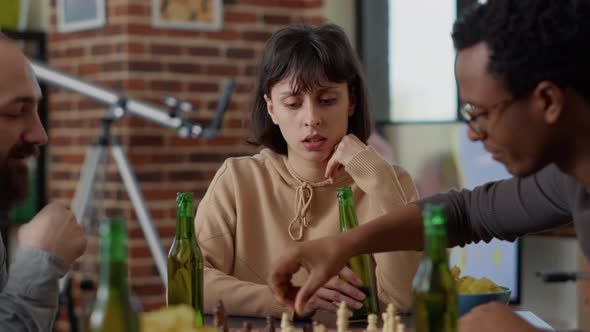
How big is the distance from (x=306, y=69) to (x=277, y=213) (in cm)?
35

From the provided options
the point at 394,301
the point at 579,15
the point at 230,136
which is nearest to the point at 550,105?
the point at 579,15

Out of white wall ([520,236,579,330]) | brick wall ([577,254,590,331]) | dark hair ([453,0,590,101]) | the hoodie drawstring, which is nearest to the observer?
dark hair ([453,0,590,101])

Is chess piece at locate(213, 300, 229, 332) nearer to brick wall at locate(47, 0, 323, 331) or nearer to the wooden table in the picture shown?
the wooden table

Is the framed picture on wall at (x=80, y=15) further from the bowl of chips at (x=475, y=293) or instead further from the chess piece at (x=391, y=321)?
the chess piece at (x=391, y=321)

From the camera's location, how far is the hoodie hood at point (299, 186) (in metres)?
2.19

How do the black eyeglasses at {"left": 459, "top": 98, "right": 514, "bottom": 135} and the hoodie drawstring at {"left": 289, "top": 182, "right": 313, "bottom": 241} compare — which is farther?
the hoodie drawstring at {"left": 289, "top": 182, "right": 313, "bottom": 241}

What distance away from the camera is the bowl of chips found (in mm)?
1520

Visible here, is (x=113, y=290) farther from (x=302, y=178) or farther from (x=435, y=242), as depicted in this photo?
(x=302, y=178)

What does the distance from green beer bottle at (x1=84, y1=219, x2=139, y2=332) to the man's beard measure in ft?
2.29

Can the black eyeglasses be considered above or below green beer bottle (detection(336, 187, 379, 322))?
above

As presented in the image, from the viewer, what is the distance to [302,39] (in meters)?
2.24

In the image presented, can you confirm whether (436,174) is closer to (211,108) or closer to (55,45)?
(211,108)

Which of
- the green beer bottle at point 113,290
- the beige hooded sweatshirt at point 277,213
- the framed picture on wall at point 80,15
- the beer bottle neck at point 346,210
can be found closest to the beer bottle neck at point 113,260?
the green beer bottle at point 113,290

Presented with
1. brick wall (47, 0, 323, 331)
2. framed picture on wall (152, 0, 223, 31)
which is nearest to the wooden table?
brick wall (47, 0, 323, 331)
